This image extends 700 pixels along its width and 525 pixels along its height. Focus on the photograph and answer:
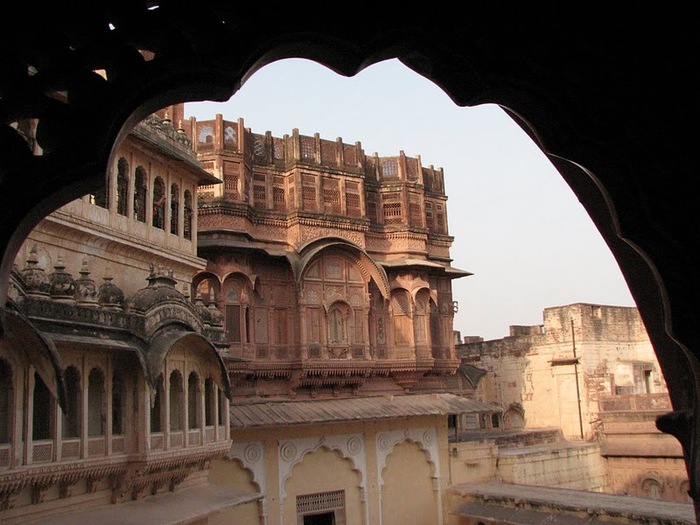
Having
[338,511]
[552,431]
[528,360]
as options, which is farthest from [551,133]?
[528,360]

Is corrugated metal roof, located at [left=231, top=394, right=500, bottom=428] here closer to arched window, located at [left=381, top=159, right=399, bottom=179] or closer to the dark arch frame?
arched window, located at [left=381, top=159, right=399, bottom=179]

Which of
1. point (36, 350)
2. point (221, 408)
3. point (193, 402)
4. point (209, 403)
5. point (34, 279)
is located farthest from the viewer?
point (221, 408)

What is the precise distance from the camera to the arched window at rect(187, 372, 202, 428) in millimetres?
14062

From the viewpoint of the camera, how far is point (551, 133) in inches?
110

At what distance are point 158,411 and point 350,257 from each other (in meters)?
9.60

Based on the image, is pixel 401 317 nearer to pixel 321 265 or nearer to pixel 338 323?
pixel 338 323

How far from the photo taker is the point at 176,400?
13586mm

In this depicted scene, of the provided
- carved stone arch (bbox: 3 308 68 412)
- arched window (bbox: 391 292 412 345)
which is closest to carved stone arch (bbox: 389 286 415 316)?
arched window (bbox: 391 292 412 345)

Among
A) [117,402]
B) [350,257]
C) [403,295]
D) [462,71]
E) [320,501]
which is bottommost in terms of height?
[320,501]

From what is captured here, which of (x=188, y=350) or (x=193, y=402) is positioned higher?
(x=188, y=350)

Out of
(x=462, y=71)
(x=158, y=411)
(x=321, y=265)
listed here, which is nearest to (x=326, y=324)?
(x=321, y=265)

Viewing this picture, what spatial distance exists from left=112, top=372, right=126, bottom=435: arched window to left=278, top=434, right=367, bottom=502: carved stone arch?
763 cm

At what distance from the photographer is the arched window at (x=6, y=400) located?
31.5ft

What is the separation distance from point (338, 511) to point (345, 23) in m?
18.8
